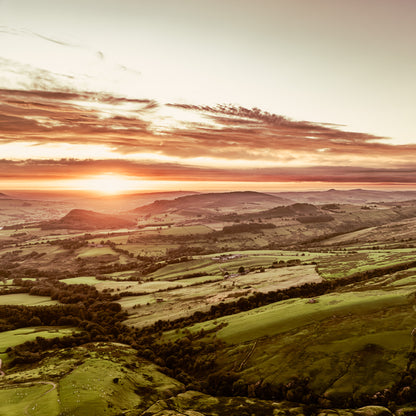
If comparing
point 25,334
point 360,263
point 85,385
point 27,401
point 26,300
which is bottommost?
point 26,300

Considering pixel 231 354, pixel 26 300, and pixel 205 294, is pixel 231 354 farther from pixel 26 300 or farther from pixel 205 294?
pixel 26 300

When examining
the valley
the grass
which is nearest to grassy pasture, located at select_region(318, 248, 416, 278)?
→ the valley

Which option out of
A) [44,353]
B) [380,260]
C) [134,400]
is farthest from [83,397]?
[380,260]

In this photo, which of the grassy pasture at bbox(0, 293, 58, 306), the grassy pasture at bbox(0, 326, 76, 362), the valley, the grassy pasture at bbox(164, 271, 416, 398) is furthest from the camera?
the grassy pasture at bbox(0, 293, 58, 306)

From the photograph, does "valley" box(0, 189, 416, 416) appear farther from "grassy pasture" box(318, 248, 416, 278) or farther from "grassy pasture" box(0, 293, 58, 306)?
"grassy pasture" box(0, 293, 58, 306)

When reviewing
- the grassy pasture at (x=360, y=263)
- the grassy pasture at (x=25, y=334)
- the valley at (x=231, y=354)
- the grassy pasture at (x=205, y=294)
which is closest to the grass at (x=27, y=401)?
the valley at (x=231, y=354)

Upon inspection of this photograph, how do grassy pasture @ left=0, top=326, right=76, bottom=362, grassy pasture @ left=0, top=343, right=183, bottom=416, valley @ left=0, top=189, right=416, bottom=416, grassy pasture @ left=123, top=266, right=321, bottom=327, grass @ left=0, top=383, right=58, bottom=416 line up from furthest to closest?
grassy pasture @ left=123, top=266, right=321, bottom=327 < grassy pasture @ left=0, top=326, right=76, bottom=362 < valley @ left=0, top=189, right=416, bottom=416 < grassy pasture @ left=0, top=343, right=183, bottom=416 < grass @ left=0, top=383, right=58, bottom=416

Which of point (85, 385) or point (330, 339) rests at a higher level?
point (330, 339)

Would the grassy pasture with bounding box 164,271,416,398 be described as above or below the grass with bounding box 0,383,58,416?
above

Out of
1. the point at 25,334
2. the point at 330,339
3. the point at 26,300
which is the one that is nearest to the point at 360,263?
the point at 330,339

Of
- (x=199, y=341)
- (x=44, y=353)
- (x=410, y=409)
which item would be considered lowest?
(x=44, y=353)

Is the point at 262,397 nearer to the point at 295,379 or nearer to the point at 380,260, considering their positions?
the point at 295,379
